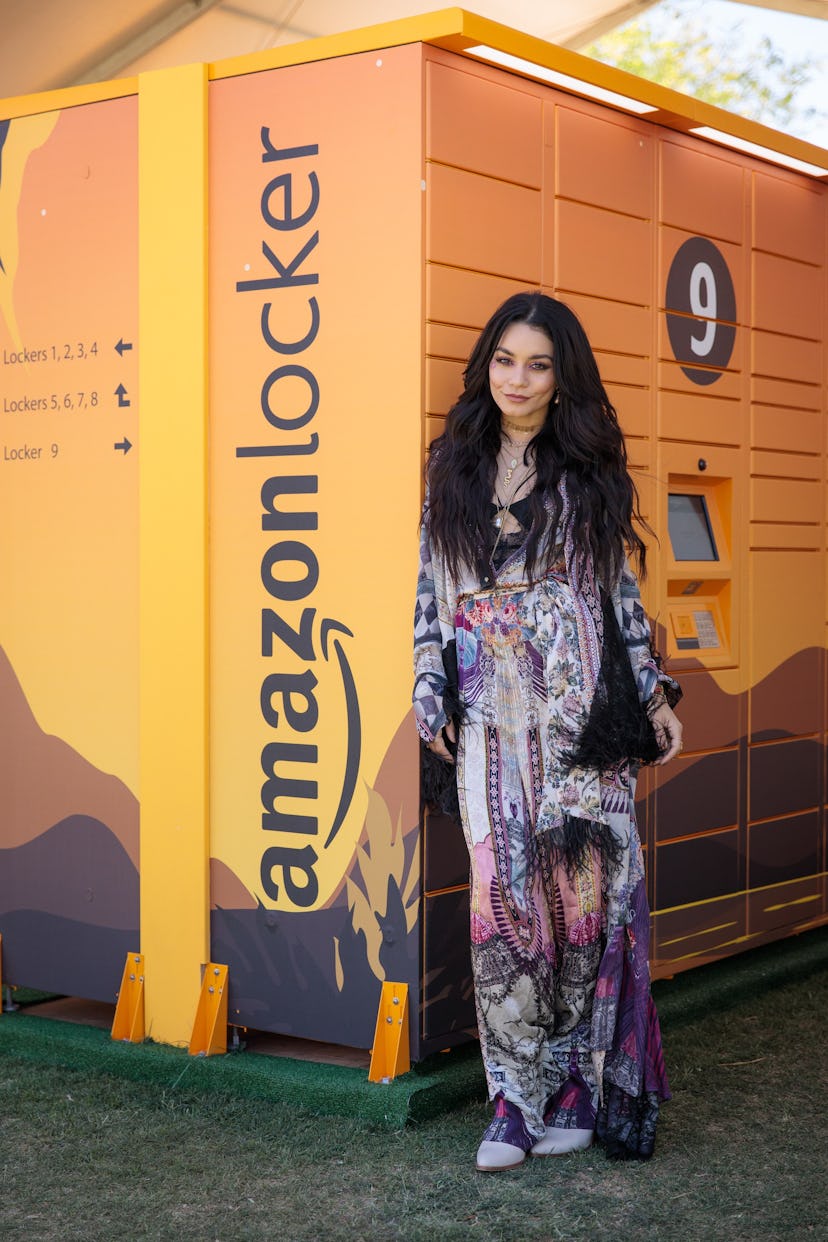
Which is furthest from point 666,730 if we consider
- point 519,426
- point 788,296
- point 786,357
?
point 788,296

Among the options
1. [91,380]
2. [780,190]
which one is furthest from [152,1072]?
[780,190]

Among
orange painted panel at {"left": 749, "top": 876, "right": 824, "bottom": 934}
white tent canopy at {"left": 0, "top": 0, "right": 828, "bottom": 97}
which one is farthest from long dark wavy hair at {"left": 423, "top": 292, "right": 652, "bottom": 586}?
white tent canopy at {"left": 0, "top": 0, "right": 828, "bottom": 97}

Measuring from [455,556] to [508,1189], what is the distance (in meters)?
1.41

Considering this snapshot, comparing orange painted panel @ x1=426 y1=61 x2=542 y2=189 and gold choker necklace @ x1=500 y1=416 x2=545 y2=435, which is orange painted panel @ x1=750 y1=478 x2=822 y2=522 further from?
gold choker necklace @ x1=500 y1=416 x2=545 y2=435

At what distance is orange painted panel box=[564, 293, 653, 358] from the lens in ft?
13.7

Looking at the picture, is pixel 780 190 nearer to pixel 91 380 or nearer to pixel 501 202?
pixel 501 202

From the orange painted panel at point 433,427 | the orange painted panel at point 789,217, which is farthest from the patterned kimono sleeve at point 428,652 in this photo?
the orange painted panel at point 789,217

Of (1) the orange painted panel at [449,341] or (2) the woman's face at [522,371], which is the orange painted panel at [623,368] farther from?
(2) the woman's face at [522,371]

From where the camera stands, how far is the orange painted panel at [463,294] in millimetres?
3697

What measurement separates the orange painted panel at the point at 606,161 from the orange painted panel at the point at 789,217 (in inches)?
26.1

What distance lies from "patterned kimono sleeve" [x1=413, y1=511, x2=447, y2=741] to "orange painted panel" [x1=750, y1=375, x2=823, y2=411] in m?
1.83

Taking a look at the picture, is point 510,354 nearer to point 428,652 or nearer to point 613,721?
point 428,652

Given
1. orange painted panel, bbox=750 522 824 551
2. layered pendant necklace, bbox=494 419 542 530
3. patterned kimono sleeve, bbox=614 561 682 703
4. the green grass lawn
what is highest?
layered pendant necklace, bbox=494 419 542 530

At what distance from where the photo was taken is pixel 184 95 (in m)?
4.02
